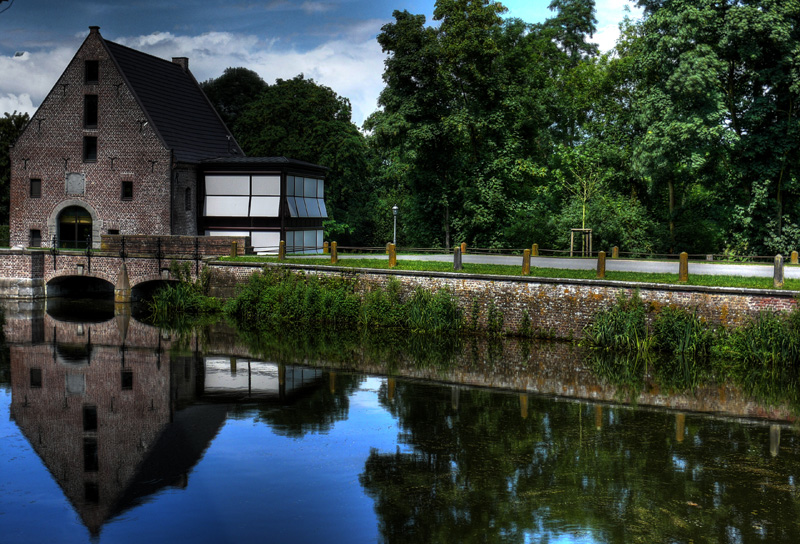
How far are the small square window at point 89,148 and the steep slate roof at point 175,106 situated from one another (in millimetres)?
3213

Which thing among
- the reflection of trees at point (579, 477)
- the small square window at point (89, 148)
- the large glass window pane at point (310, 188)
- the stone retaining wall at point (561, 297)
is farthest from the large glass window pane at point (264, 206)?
Answer: the reflection of trees at point (579, 477)

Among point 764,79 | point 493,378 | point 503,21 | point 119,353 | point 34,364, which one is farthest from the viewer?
point 503,21

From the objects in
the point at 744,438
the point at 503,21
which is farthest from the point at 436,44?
the point at 744,438

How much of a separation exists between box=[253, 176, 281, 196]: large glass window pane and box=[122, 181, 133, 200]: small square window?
5.70 meters

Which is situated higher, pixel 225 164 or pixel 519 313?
pixel 225 164

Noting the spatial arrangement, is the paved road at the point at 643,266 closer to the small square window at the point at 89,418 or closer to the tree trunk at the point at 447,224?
the tree trunk at the point at 447,224

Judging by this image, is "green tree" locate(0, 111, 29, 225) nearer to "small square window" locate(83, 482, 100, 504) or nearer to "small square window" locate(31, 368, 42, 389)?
"small square window" locate(31, 368, 42, 389)

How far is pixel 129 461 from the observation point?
40.4 ft

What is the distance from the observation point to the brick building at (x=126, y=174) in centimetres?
3606

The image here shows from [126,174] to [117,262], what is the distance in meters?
5.60

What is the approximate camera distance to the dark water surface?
987 centimetres

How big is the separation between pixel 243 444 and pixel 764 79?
26253mm

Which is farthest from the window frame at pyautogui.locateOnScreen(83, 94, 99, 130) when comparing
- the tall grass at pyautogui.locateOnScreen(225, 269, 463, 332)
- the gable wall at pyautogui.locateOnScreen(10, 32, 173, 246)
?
the tall grass at pyautogui.locateOnScreen(225, 269, 463, 332)

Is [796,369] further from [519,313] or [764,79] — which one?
[764,79]
